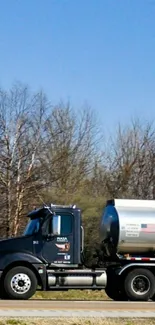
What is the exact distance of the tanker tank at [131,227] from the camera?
2194 centimetres

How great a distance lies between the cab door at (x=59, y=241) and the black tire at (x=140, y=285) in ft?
6.08

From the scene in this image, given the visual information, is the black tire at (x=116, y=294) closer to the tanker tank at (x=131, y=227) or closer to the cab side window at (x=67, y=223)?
the tanker tank at (x=131, y=227)

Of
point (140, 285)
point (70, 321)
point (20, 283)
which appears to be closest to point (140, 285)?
point (140, 285)

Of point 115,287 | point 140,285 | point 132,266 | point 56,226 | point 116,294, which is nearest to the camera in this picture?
point 56,226

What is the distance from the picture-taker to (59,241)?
21766 mm

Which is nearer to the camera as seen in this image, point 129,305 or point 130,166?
point 129,305

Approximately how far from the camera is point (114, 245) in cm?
2225

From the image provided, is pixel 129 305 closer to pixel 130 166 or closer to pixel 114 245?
pixel 114 245

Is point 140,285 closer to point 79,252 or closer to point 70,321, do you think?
point 79,252

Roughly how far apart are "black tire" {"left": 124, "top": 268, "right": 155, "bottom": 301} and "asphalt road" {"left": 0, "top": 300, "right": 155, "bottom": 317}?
1368mm

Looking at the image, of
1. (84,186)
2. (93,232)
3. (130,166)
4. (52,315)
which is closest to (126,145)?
(130,166)

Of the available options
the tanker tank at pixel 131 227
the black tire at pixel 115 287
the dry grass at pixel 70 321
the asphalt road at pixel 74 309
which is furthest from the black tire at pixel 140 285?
the dry grass at pixel 70 321

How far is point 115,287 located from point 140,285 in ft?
2.98

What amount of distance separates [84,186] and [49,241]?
107ft
